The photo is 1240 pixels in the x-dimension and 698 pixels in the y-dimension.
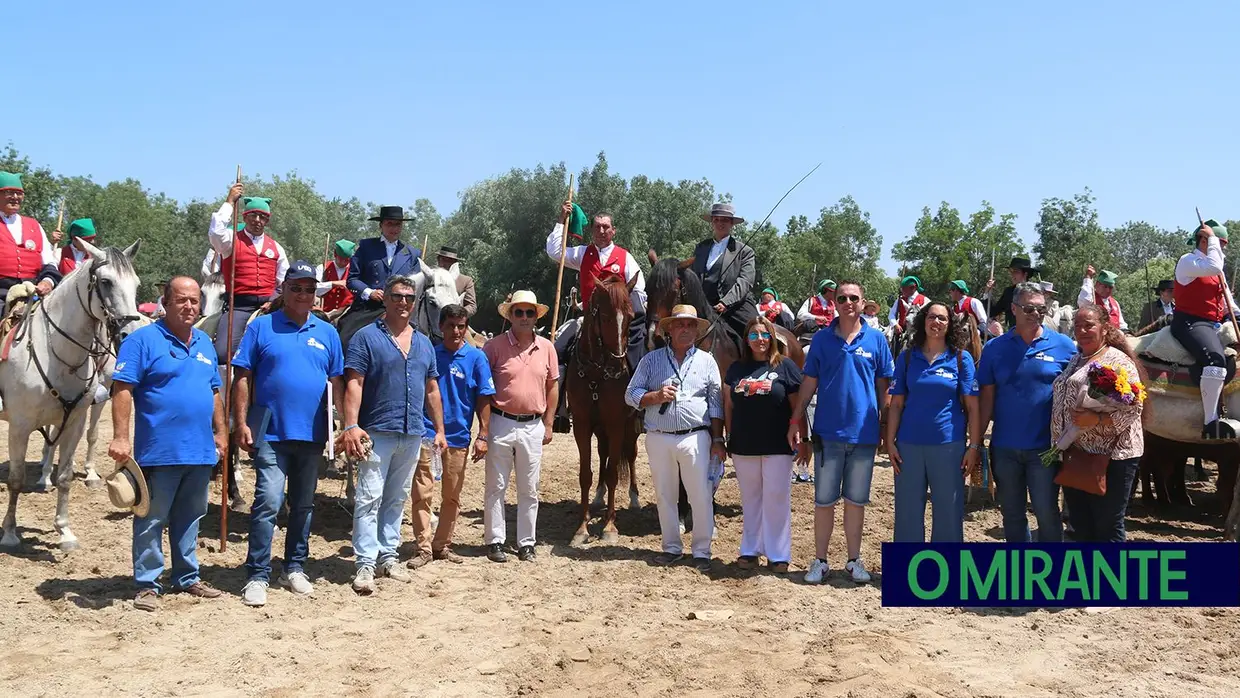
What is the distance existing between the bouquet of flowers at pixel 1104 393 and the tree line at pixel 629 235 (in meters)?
28.3

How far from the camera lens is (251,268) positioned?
9422 millimetres

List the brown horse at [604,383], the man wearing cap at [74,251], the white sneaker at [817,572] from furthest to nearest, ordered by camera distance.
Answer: the man wearing cap at [74,251]
the brown horse at [604,383]
the white sneaker at [817,572]

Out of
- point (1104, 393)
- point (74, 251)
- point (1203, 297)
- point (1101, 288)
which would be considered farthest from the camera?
point (1101, 288)

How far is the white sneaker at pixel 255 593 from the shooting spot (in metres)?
6.55

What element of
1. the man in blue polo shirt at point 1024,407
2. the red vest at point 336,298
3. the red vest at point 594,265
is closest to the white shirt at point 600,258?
the red vest at point 594,265

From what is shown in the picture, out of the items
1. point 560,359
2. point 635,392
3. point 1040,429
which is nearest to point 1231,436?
point 1040,429

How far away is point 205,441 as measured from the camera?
253 inches

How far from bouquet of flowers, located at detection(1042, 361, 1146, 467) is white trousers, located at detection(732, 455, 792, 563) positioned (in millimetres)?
2043

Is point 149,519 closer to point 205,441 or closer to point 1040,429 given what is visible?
point 205,441

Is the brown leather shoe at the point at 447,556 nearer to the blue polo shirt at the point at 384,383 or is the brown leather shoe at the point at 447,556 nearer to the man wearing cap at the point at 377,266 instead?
the blue polo shirt at the point at 384,383

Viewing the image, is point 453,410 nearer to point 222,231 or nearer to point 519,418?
point 519,418

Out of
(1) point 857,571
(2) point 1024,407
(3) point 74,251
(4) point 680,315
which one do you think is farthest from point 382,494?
(3) point 74,251

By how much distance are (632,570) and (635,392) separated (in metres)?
1.52

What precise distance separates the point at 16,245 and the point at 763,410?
764cm
